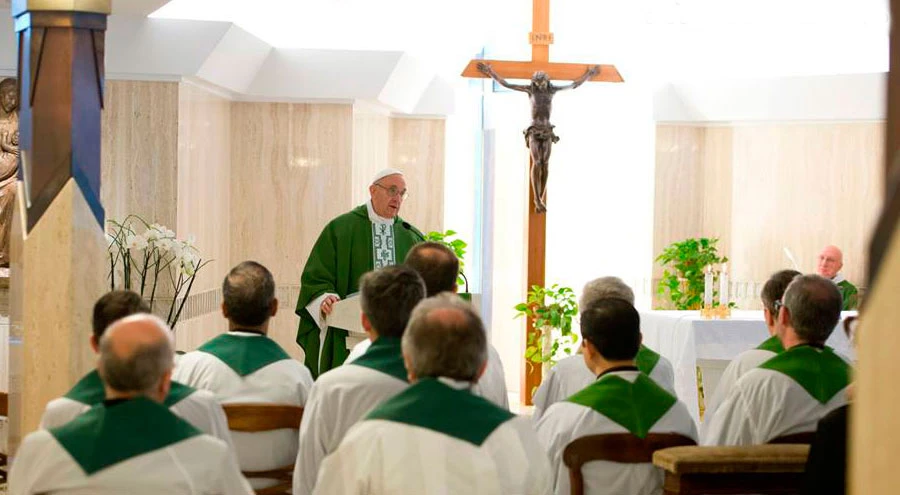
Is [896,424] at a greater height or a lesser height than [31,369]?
greater

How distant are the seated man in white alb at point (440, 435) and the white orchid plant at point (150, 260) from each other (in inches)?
206

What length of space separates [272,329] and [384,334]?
Result: 24.4 ft

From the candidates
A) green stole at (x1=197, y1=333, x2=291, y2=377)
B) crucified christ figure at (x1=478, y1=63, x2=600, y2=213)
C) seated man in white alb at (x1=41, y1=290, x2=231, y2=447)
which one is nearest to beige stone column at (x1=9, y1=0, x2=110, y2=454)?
green stole at (x1=197, y1=333, x2=291, y2=377)

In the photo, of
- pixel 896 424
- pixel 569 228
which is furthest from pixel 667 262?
pixel 896 424

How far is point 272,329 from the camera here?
11648 millimetres

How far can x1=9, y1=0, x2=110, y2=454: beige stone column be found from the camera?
5301 mm

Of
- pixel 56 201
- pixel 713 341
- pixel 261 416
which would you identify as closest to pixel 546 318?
pixel 713 341

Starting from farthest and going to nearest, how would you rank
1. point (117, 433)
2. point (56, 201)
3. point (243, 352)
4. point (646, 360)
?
point (646, 360) → point (56, 201) → point (243, 352) → point (117, 433)

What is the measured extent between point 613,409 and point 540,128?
7.02 meters

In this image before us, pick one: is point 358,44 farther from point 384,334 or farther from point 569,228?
point 384,334

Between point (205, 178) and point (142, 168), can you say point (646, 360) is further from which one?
point (205, 178)

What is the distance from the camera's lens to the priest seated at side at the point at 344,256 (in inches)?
292

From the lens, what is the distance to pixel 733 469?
409 centimetres

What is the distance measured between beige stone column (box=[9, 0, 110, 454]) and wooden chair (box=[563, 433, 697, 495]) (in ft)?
7.30
